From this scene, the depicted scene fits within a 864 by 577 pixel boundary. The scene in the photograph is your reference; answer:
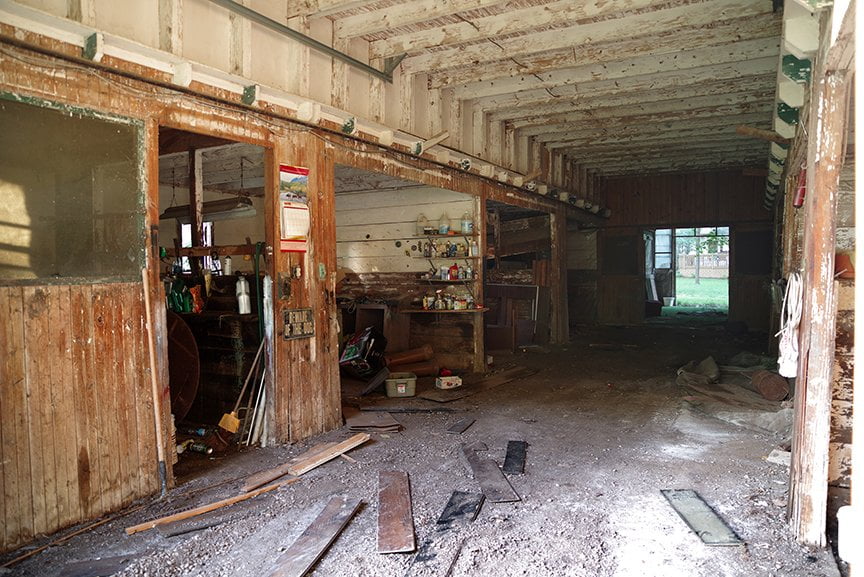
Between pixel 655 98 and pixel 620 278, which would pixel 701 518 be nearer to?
pixel 655 98

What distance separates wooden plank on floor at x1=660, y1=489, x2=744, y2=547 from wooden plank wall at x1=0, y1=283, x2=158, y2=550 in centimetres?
322

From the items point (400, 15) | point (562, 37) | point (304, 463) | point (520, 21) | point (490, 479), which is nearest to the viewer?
point (490, 479)

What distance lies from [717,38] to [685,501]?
12.5 ft

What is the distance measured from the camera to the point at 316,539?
298cm

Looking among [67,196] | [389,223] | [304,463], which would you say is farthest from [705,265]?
[67,196]

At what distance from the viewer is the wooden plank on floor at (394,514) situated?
115 inches

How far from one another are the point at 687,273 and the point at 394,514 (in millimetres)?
27177

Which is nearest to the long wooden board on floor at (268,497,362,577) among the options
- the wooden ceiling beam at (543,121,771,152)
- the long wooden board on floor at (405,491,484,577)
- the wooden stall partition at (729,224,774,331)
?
the long wooden board on floor at (405,491,484,577)

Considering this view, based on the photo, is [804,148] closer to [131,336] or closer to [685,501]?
[685,501]

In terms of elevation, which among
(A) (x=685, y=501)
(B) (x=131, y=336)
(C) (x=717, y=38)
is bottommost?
(A) (x=685, y=501)

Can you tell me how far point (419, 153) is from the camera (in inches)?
231

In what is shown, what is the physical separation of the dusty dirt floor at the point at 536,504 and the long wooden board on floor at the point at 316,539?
2.1 inches

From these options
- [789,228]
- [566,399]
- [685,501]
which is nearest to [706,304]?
[789,228]

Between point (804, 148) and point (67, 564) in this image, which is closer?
point (67, 564)
